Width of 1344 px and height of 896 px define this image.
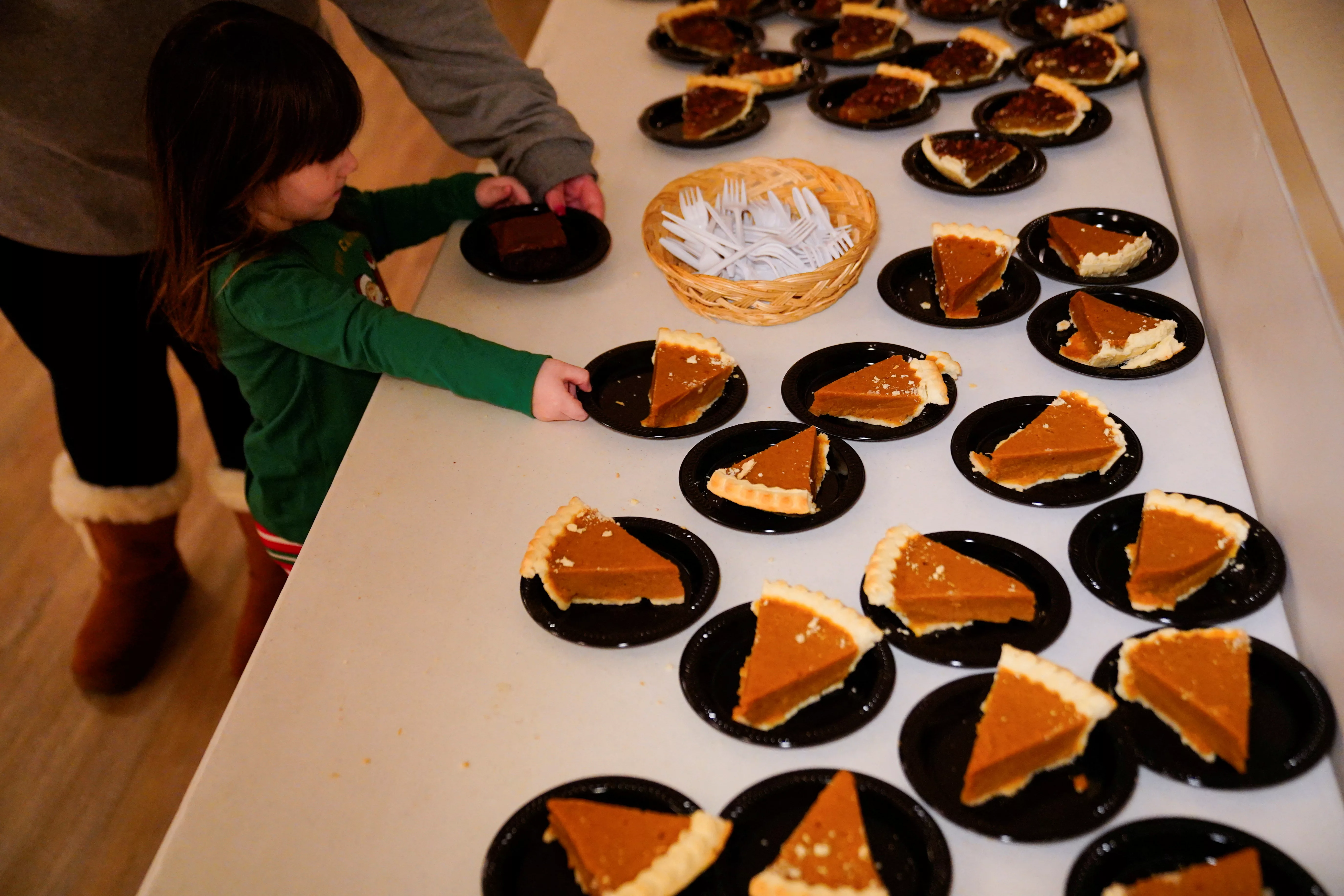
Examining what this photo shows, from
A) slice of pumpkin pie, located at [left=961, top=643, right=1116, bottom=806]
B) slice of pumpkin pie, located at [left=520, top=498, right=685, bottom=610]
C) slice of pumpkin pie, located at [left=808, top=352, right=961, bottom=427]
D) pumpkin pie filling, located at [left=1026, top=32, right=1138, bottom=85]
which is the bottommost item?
slice of pumpkin pie, located at [left=520, top=498, right=685, bottom=610]

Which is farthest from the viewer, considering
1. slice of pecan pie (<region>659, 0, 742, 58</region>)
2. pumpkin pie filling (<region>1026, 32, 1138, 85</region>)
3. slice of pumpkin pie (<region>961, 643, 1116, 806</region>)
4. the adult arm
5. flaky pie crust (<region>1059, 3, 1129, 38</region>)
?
slice of pecan pie (<region>659, 0, 742, 58</region>)

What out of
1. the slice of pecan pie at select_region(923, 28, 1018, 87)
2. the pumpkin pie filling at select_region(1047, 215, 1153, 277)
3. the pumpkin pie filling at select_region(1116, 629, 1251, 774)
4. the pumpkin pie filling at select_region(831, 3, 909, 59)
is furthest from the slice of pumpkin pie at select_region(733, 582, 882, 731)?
the pumpkin pie filling at select_region(831, 3, 909, 59)

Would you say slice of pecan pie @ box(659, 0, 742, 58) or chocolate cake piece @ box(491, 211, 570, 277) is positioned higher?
slice of pecan pie @ box(659, 0, 742, 58)

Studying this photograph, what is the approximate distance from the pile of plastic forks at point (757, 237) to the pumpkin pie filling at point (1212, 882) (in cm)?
120

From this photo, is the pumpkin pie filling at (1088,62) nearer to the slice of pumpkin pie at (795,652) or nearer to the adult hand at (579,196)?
the adult hand at (579,196)

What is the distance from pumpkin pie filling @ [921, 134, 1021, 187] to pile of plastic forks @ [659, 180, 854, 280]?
0.36 m

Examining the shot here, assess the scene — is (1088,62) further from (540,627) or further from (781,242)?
(540,627)

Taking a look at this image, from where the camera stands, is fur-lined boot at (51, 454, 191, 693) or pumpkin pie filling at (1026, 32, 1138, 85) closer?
pumpkin pie filling at (1026, 32, 1138, 85)

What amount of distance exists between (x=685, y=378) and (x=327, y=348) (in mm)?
630

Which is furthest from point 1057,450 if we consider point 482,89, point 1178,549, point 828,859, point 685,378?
point 482,89

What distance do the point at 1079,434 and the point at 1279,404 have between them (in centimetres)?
27

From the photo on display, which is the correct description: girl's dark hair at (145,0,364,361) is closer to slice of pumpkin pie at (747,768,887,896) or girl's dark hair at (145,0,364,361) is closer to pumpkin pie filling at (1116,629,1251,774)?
slice of pumpkin pie at (747,768,887,896)

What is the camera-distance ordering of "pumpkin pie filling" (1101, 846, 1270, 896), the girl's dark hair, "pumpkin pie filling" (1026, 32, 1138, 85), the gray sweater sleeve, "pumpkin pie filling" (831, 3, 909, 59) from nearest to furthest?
"pumpkin pie filling" (1101, 846, 1270, 896), the girl's dark hair, the gray sweater sleeve, "pumpkin pie filling" (1026, 32, 1138, 85), "pumpkin pie filling" (831, 3, 909, 59)

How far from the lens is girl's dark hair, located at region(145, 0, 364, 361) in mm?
1654
